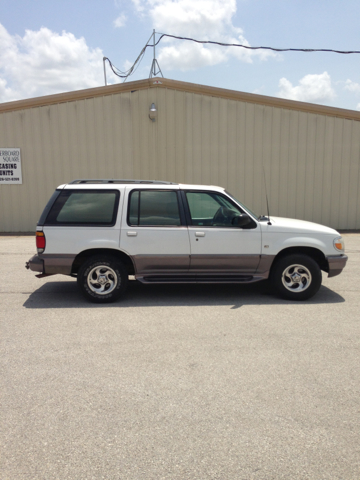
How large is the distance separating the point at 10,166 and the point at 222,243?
10651 mm

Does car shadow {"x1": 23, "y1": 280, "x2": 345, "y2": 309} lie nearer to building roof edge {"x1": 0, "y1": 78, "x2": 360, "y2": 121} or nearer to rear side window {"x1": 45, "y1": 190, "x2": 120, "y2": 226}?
rear side window {"x1": 45, "y1": 190, "x2": 120, "y2": 226}

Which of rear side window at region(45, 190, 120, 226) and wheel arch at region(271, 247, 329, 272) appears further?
wheel arch at region(271, 247, 329, 272)

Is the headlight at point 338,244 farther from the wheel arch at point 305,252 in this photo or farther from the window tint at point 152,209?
the window tint at point 152,209

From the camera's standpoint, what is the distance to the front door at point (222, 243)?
6.32 m

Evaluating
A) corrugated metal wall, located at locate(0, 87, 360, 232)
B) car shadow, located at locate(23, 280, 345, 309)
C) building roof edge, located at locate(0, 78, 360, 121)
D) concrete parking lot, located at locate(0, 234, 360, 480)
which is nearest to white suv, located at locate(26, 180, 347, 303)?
car shadow, located at locate(23, 280, 345, 309)

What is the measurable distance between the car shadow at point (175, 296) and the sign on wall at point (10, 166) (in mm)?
8078

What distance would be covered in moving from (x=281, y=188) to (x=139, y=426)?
12.8m

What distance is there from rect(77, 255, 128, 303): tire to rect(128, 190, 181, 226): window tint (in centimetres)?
70

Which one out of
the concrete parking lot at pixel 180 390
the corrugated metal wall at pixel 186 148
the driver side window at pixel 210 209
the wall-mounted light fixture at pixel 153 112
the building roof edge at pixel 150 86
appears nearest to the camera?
the concrete parking lot at pixel 180 390

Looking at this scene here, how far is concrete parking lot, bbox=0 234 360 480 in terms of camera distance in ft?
8.71

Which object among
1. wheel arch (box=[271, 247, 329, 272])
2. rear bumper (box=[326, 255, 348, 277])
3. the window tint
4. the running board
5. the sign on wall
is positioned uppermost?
the sign on wall

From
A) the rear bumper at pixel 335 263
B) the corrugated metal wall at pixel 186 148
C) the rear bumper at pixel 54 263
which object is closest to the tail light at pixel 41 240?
the rear bumper at pixel 54 263

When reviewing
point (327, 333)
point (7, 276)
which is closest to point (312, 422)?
point (327, 333)

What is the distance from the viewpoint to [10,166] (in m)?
14.4
